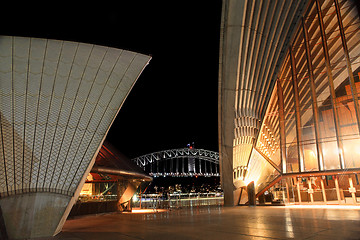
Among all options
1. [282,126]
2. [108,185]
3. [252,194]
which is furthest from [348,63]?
[108,185]

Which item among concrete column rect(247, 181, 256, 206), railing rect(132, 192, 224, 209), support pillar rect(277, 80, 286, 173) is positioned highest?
support pillar rect(277, 80, 286, 173)

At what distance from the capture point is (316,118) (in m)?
20.2

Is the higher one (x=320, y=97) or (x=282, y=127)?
(x=320, y=97)

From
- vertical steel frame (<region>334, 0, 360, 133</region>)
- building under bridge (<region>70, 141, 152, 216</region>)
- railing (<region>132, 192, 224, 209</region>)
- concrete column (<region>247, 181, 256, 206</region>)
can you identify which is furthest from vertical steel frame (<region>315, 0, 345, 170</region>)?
building under bridge (<region>70, 141, 152, 216</region>)

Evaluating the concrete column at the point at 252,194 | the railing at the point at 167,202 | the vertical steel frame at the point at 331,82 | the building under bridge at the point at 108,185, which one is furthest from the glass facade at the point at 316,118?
the building under bridge at the point at 108,185

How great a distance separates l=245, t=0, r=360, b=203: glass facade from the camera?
1845 centimetres

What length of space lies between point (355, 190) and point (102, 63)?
59.0 feet

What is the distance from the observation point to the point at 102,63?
388 inches

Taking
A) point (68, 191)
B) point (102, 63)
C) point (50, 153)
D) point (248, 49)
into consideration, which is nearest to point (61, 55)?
point (102, 63)

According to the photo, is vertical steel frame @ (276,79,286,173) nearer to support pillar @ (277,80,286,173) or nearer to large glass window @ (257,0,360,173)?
support pillar @ (277,80,286,173)

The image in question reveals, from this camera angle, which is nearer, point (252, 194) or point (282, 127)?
point (252, 194)

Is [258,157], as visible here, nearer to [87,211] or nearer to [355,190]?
[355,190]

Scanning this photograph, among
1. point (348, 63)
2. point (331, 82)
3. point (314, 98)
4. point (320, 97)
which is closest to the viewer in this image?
point (348, 63)

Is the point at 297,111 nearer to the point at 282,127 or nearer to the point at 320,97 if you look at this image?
the point at 282,127
